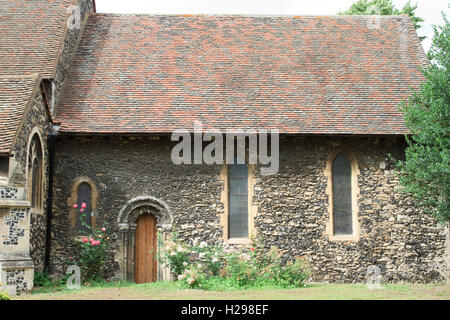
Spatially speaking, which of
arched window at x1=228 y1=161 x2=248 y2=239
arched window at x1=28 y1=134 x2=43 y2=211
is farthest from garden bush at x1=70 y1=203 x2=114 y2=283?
arched window at x1=228 y1=161 x2=248 y2=239

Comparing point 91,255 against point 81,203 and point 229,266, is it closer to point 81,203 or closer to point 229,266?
point 81,203

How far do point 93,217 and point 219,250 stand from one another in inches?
143

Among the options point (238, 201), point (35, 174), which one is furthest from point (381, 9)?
point (35, 174)

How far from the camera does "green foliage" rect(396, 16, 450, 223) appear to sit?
45.5 ft

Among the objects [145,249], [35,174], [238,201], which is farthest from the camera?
[238,201]

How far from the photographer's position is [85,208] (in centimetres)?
1541

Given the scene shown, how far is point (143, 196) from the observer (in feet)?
50.6

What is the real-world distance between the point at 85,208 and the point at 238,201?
4326mm

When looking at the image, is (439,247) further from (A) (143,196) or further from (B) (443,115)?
(A) (143,196)

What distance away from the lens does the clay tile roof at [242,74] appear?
1589cm

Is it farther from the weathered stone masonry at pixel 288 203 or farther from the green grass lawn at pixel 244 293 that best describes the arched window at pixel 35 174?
the green grass lawn at pixel 244 293

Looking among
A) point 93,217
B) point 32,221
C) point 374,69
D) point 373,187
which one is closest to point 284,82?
point 374,69

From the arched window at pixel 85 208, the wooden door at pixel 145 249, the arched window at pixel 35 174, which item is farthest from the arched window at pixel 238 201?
the arched window at pixel 35 174

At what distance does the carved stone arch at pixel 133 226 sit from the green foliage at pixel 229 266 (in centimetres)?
39
